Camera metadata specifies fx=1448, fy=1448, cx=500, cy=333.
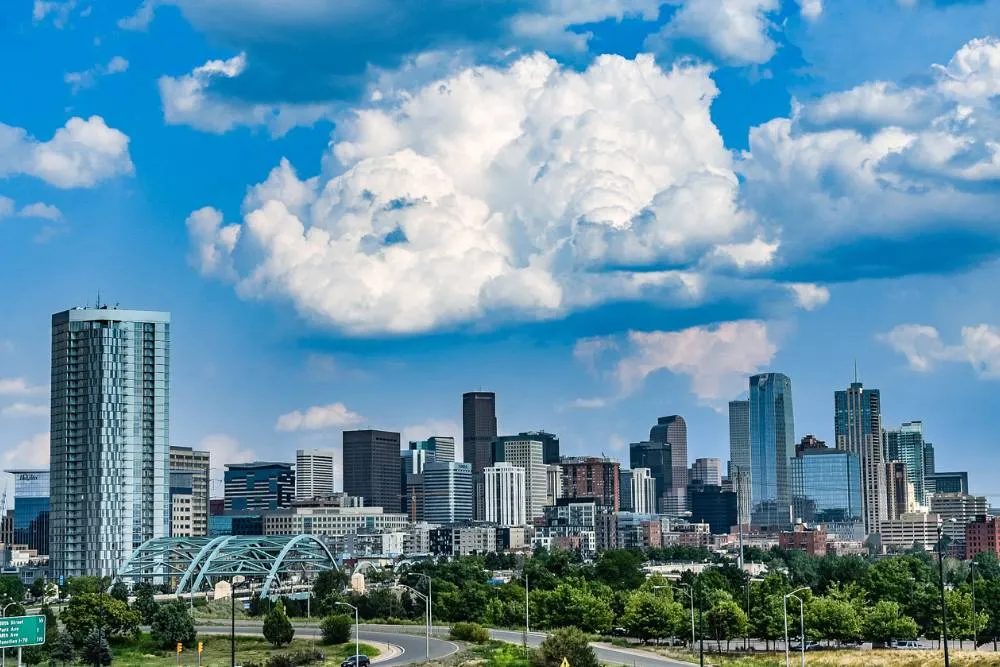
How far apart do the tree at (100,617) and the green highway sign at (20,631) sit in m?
46.3

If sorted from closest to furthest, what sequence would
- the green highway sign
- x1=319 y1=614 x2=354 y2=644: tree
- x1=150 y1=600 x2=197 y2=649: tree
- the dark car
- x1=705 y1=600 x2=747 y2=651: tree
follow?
the green highway sign, the dark car, x1=705 y1=600 x2=747 y2=651: tree, x1=319 y1=614 x2=354 y2=644: tree, x1=150 y1=600 x2=197 y2=649: tree

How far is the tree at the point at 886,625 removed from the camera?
135000mm

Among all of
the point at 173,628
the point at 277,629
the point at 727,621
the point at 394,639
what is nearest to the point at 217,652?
the point at 277,629

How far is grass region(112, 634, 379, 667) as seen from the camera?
412ft

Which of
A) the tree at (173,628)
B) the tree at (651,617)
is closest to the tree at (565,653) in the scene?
the tree at (651,617)

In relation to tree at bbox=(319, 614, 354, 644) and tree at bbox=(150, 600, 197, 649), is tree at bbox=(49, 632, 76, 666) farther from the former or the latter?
tree at bbox=(319, 614, 354, 644)

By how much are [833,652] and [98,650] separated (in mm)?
64769

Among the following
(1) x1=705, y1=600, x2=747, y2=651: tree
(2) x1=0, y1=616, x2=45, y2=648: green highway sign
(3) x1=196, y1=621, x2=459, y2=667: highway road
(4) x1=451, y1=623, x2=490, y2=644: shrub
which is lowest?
(3) x1=196, y1=621, x2=459, y2=667: highway road

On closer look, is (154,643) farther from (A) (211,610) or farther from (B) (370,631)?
(A) (211,610)

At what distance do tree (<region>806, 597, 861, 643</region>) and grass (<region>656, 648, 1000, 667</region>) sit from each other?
2104 mm

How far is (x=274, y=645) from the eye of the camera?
137125mm

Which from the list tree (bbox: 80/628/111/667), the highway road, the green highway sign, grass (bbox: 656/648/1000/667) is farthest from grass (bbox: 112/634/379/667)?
grass (bbox: 656/648/1000/667)

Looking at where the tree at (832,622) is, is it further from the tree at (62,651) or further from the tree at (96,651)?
the tree at (62,651)

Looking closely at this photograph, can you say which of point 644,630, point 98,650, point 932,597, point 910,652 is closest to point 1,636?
point 98,650
